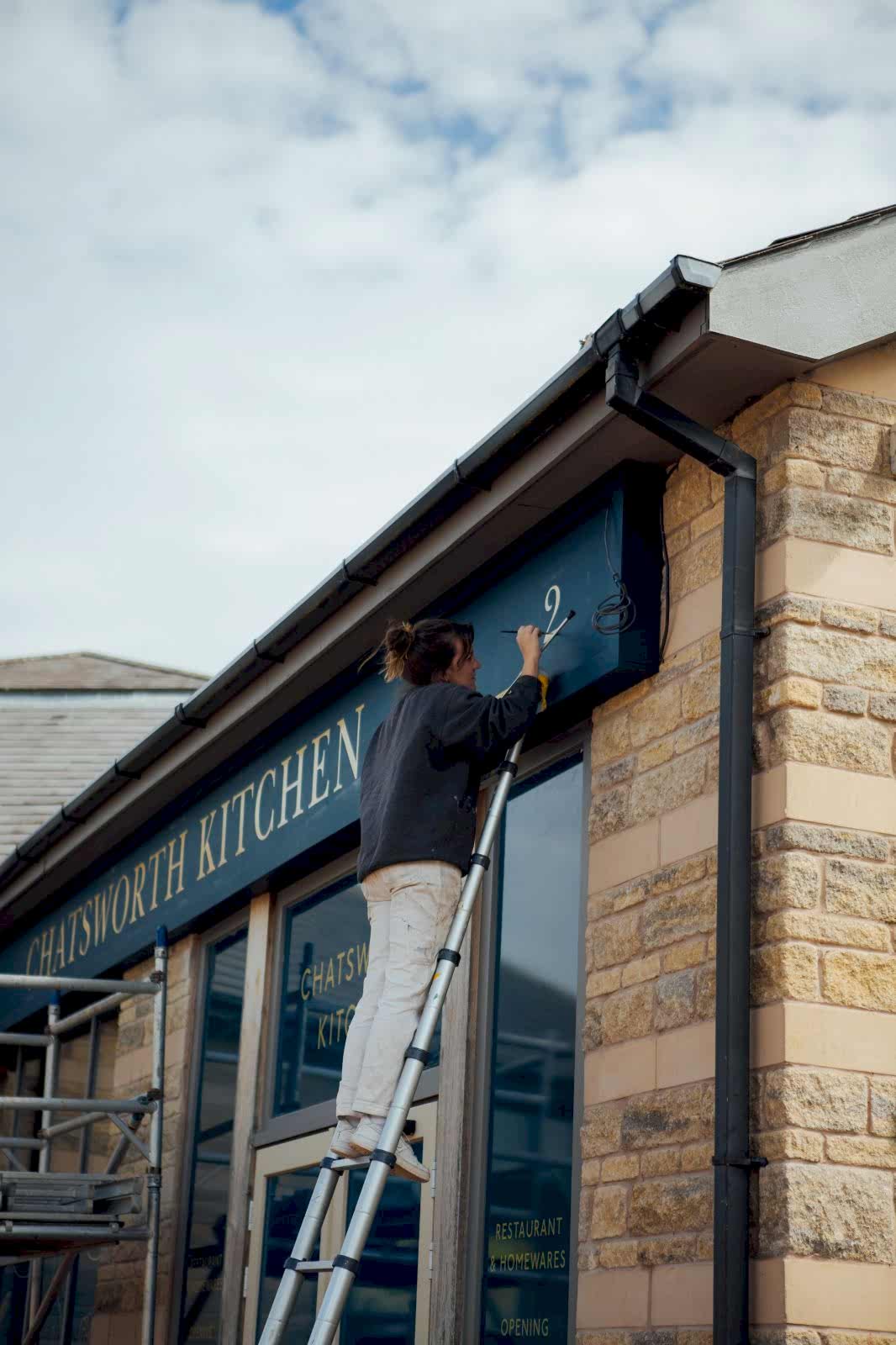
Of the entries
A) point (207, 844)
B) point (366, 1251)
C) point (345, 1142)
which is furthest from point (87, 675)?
point (345, 1142)

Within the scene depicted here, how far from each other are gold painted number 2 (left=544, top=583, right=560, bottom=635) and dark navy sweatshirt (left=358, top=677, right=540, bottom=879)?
1.97ft

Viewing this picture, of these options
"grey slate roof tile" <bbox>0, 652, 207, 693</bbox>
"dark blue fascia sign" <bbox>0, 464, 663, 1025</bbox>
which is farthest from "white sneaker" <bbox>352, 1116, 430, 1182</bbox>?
"grey slate roof tile" <bbox>0, 652, 207, 693</bbox>

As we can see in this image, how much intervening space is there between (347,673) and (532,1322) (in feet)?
10.3

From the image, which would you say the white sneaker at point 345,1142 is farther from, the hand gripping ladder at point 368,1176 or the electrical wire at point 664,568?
the electrical wire at point 664,568

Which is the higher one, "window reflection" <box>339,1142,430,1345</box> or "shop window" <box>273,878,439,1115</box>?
"shop window" <box>273,878,439,1115</box>

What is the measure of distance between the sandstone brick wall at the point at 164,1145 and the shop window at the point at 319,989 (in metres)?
1.13

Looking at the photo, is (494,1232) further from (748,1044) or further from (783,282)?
(783,282)

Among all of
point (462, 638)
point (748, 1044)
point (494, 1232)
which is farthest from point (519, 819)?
point (748, 1044)

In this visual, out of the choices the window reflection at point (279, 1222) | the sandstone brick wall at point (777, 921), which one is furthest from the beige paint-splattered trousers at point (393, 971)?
the window reflection at point (279, 1222)

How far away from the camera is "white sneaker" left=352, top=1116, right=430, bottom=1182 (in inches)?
208

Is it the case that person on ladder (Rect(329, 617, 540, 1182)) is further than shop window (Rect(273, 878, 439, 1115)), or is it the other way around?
shop window (Rect(273, 878, 439, 1115))

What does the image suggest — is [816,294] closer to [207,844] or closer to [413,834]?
[413,834]

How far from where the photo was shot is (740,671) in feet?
17.7

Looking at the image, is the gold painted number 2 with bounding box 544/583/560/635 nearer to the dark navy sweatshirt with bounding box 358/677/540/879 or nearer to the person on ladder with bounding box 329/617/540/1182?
the person on ladder with bounding box 329/617/540/1182
